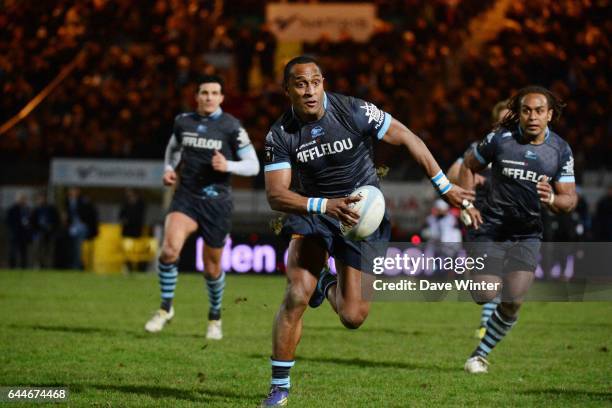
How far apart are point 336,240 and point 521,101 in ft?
8.09

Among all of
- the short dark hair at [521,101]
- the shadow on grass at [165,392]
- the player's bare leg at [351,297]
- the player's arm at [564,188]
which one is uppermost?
the short dark hair at [521,101]

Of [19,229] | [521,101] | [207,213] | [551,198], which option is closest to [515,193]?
[521,101]

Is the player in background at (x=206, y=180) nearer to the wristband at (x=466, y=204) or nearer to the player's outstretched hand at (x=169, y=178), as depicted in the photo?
the player's outstretched hand at (x=169, y=178)

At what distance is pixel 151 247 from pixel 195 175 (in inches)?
502

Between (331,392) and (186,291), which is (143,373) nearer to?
(331,392)

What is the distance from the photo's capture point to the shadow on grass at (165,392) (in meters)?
7.25

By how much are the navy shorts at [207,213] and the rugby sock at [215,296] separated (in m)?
0.39

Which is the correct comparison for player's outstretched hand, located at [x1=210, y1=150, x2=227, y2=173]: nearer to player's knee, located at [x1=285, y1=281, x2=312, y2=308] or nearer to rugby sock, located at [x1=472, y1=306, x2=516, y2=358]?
rugby sock, located at [x1=472, y1=306, x2=516, y2=358]

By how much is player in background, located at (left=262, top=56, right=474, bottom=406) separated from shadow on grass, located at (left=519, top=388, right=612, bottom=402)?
4.84ft

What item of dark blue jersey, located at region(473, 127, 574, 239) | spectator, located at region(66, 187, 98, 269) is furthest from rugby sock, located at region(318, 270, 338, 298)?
spectator, located at region(66, 187, 98, 269)

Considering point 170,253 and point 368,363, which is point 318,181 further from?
point 170,253

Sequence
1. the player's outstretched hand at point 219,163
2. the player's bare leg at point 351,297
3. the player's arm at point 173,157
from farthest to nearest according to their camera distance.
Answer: the player's arm at point 173,157
the player's outstretched hand at point 219,163
the player's bare leg at point 351,297

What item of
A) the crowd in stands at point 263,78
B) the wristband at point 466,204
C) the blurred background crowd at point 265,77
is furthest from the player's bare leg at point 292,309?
the crowd in stands at point 263,78

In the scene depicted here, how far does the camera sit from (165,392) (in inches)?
294
